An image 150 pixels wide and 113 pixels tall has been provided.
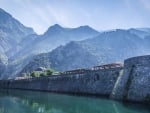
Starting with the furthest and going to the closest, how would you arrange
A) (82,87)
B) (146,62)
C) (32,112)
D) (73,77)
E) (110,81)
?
(73,77) → (82,87) → (110,81) → (146,62) → (32,112)

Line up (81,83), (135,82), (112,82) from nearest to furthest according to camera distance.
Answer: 1. (135,82)
2. (112,82)
3. (81,83)

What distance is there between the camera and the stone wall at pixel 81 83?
54.5 metres

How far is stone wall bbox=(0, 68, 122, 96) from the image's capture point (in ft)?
179

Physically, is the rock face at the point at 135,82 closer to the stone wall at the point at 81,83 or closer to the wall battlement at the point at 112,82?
the wall battlement at the point at 112,82

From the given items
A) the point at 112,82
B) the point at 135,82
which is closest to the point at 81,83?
the point at 112,82

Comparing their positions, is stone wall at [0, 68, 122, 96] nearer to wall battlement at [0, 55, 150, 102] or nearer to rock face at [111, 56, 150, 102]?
wall battlement at [0, 55, 150, 102]

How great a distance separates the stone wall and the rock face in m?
5.54

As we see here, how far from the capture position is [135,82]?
143ft

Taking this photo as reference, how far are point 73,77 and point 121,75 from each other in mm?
20091

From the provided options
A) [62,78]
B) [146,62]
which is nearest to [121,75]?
[146,62]

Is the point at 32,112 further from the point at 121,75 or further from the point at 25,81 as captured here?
the point at 25,81

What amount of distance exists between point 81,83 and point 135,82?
21.6 meters

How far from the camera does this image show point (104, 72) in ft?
186

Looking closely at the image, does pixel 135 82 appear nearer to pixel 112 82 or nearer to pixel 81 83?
pixel 112 82
